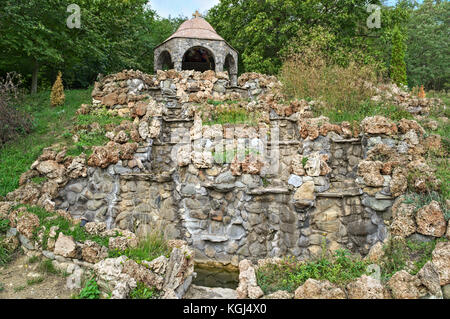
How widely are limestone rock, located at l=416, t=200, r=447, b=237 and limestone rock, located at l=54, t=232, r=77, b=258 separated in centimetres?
506

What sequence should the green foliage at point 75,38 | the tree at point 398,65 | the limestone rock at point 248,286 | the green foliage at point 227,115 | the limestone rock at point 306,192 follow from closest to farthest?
the limestone rock at point 248,286
the limestone rock at point 306,192
the green foliage at point 227,115
the green foliage at point 75,38
the tree at point 398,65

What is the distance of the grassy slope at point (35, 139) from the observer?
547 cm

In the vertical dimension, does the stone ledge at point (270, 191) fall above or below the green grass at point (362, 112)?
below

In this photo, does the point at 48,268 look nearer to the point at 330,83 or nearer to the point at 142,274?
the point at 142,274

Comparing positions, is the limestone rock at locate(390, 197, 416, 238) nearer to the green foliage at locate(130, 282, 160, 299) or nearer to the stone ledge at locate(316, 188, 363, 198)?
the stone ledge at locate(316, 188, 363, 198)

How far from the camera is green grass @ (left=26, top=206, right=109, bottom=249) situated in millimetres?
4109

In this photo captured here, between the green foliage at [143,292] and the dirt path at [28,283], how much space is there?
0.86 m

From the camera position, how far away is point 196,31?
42.3ft

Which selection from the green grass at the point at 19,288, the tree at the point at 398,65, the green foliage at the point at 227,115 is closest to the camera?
the green grass at the point at 19,288

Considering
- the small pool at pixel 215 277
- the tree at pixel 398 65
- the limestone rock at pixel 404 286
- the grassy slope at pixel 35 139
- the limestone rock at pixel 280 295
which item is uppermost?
the tree at pixel 398 65

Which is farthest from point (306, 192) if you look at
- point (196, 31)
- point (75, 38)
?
point (75, 38)

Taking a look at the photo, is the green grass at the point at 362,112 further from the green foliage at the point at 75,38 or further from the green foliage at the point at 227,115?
the green foliage at the point at 75,38

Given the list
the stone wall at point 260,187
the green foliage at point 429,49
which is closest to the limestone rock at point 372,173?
the stone wall at point 260,187
